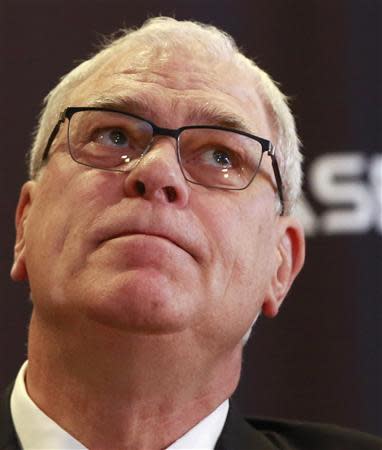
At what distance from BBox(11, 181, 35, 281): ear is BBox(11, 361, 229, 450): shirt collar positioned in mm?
208

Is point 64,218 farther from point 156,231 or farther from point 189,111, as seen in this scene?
point 189,111

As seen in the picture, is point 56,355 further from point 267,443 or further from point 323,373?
point 323,373

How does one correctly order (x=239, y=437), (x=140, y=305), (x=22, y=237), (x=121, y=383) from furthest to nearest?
(x=22, y=237) → (x=239, y=437) → (x=121, y=383) → (x=140, y=305)

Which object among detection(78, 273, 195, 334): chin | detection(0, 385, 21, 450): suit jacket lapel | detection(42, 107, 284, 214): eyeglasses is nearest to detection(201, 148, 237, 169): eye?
detection(42, 107, 284, 214): eyeglasses

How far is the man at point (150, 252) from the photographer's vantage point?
146cm

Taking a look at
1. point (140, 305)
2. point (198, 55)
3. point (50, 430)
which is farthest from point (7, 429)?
point (198, 55)

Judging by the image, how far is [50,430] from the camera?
5.05 feet

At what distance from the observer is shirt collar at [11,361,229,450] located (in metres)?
1.53

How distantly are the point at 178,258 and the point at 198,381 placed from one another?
0.26 meters

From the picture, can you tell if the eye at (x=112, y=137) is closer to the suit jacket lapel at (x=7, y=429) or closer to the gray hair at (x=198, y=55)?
the gray hair at (x=198, y=55)

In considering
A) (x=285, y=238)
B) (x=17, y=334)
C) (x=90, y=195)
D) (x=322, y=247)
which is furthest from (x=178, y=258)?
(x=17, y=334)

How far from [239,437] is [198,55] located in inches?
27.5

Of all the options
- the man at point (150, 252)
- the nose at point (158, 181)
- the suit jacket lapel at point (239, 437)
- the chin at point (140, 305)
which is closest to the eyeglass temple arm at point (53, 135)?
the man at point (150, 252)

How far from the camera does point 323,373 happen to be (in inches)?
95.5
